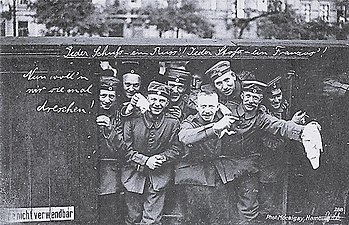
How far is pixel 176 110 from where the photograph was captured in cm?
441

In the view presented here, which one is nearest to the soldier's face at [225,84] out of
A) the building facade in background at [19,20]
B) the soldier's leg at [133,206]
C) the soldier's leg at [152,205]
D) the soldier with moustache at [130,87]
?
the soldier with moustache at [130,87]

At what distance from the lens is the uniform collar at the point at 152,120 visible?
173 inches

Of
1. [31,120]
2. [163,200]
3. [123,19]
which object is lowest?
[163,200]

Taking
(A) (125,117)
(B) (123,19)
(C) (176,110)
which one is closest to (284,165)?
(C) (176,110)

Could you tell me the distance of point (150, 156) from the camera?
443cm

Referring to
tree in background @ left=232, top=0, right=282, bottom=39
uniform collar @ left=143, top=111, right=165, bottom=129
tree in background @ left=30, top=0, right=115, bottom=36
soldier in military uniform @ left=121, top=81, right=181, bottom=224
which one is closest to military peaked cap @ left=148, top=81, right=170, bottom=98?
soldier in military uniform @ left=121, top=81, right=181, bottom=224

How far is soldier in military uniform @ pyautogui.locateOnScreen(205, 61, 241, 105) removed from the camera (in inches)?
174

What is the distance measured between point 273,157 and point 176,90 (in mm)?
823

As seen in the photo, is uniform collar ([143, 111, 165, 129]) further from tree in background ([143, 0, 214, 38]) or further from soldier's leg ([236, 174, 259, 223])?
soldier's leg ([236, 174, 259, 223])

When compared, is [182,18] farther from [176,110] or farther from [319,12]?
[319,12]

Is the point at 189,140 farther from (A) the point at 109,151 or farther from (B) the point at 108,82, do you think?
(B) the point at 108,82

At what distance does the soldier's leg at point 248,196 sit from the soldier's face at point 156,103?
29.0 inches

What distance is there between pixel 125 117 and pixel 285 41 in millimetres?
1211

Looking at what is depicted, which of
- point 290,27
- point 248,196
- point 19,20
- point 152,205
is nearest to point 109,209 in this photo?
point 152,205
